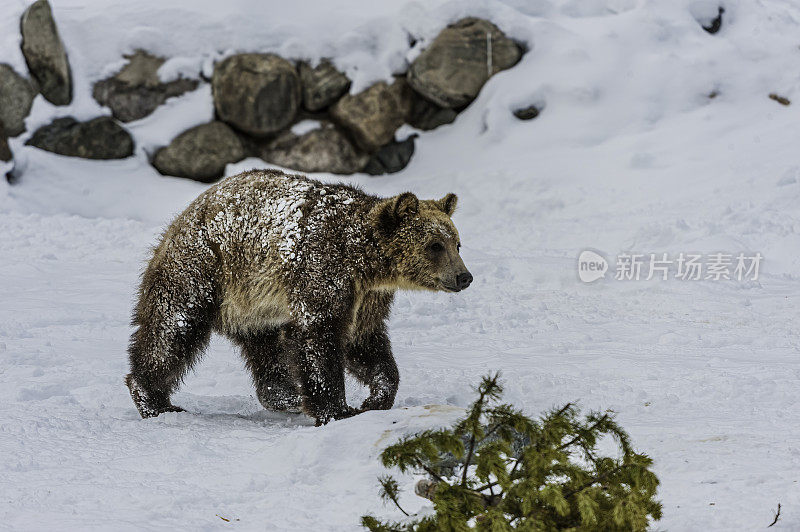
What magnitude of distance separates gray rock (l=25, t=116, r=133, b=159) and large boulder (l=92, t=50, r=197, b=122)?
358 millimetres

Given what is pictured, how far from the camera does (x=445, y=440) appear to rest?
109 inches

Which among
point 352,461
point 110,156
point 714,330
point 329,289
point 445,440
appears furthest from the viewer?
point 110,156

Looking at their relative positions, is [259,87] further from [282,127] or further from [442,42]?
[442,42]

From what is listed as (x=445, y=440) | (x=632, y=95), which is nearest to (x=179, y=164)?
(x=632, y=95)

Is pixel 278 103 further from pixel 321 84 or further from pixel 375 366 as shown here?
pixel 375 366

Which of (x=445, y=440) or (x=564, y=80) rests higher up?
(x=445, y=440)

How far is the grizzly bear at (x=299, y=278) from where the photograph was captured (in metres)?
5.28

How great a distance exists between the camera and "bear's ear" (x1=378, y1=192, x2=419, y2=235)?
536 centimetres

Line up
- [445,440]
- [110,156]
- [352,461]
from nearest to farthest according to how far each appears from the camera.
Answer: [445,440] < [352,461] < [110,156]

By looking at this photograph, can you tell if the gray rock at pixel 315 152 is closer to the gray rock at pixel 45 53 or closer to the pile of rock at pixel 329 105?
the pile of rock at pixel 329 105

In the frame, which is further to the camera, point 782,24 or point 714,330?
point 782,24

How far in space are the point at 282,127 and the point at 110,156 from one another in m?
2.85

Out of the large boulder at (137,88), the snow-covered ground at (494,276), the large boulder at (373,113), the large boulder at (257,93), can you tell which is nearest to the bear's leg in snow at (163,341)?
the snow-covered ground at (494,276)

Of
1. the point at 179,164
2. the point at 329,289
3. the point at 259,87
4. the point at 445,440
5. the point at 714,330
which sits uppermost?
the point at 445,440
